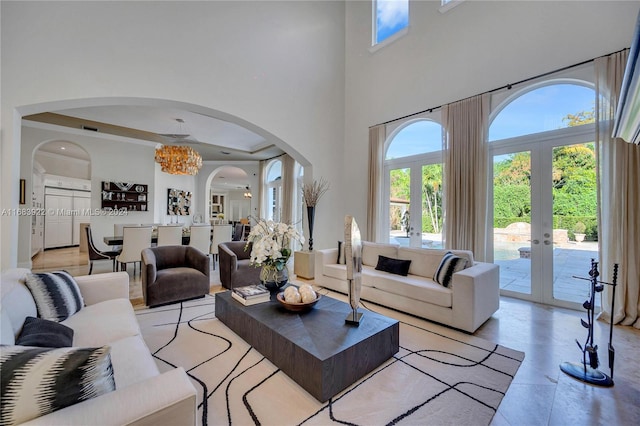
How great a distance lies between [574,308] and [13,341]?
17.4ft

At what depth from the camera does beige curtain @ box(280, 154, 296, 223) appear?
8.06 metres

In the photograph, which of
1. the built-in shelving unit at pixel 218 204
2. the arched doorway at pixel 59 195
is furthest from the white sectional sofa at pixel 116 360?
the built-in shelving unit at pixel 218 204

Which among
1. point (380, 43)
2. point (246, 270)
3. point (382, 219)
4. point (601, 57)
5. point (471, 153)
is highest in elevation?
point (380, 43)

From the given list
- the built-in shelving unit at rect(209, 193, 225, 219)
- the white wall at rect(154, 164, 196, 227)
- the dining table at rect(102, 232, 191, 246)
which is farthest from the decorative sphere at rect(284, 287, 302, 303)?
the built-in shelving unit at rect(209, 193, 225, 219)

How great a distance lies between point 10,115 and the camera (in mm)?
3117

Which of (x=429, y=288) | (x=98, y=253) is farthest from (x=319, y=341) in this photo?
(x=98, y=253)

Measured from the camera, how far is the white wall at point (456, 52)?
338 cm

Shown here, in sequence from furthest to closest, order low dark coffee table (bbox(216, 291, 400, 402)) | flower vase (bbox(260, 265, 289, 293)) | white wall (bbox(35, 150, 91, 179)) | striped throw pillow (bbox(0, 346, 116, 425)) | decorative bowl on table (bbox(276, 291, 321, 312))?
white wall (bbox(35, 150, 91, 179)) < flower vase (bbox(260, 265, 289, 293)) < decorative bowl on table (bbox(276, 291, 321, 312)) < low dark coffee table (bbox(216, 291, 400, 402)) < striped throw pillow (bbox(0, 346, 116, 425))

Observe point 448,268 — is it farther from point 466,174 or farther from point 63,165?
point 63,165

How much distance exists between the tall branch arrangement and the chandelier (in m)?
2.51

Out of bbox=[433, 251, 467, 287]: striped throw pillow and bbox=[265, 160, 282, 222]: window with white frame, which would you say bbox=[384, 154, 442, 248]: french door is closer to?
bbox=[433, 251, 467, 287]: striped throw pillow

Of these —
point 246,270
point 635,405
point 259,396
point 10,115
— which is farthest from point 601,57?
point 10,115

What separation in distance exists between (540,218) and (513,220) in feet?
1.02

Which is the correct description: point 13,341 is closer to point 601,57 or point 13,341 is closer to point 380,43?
point 601,57
